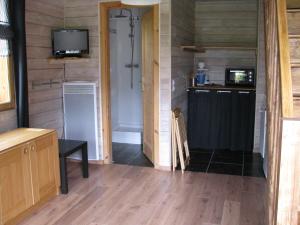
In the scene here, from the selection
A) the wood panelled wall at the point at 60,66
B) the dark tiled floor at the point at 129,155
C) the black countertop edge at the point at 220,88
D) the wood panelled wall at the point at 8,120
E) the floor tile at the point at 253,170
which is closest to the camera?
the wood panelled wall at the point at 8,120

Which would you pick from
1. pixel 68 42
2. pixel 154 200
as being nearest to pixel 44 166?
pixel 154 200

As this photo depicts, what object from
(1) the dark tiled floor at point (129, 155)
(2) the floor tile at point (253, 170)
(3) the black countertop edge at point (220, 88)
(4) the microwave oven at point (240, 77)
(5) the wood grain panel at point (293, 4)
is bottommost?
(2) the floor tile at point (253, 170)

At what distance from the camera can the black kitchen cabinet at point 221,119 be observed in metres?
5.30

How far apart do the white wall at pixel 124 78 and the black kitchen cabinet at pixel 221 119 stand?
1053mm

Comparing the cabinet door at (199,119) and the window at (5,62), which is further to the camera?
the cabinet door at (199,119)

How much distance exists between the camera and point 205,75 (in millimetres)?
5836

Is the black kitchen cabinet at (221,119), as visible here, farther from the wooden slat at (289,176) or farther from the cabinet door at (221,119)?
the wooden slat at (289,176)

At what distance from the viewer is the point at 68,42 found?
13.7 ft

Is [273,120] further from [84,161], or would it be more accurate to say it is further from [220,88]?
[220,88]

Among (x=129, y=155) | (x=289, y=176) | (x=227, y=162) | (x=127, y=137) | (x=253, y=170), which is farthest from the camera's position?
(x=127, y=137)

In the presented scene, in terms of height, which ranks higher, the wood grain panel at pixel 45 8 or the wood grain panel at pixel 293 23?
the wood grain panel at pixel 45 8

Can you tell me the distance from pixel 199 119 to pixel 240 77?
0.93 m

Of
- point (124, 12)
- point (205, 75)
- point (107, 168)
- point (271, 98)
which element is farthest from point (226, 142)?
point (271, 98)

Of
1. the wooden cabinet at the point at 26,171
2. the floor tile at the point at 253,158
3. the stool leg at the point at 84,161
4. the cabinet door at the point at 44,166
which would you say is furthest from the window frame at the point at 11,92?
the floor tile at the point at 253,158
